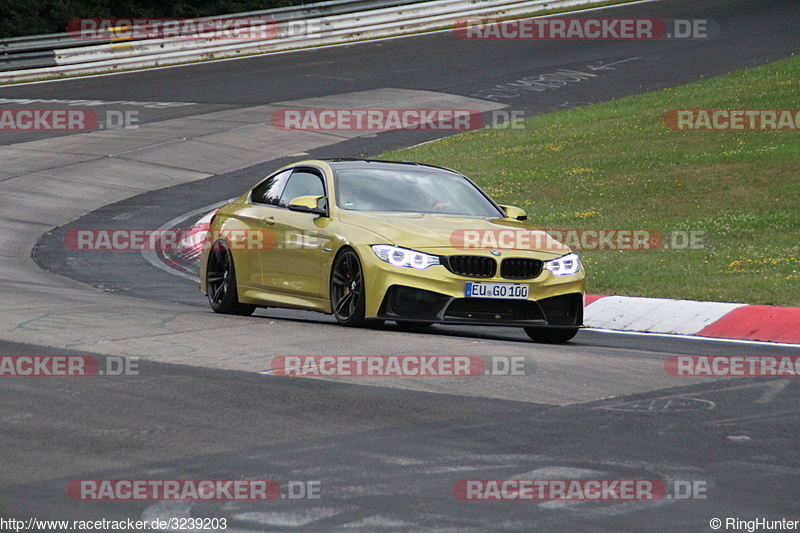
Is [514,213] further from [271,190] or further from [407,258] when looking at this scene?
[271,190]

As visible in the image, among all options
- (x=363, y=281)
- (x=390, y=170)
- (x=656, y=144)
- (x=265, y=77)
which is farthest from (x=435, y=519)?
(x=265, y=77)

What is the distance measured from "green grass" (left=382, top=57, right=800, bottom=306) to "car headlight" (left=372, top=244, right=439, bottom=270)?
13.6 feet

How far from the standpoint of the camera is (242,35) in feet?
130

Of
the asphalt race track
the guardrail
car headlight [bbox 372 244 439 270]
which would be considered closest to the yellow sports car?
car headlight [bbox 372 244 439 270]

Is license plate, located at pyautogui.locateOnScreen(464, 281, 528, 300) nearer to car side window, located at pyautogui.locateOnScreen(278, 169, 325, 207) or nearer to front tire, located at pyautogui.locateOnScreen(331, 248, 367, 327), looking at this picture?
front tire, located at pyautogui.locateOnScreen(331, 248, 367, 327)

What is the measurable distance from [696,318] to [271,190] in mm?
4301

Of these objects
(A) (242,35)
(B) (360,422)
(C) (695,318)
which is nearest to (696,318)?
(C) (695,318)

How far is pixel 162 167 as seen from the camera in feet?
82.0

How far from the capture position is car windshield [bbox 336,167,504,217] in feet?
34.5

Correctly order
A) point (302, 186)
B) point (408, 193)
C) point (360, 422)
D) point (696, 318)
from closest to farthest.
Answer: point (360, 422) < point (408, 193) < point (302, 186) < point (696, 318)

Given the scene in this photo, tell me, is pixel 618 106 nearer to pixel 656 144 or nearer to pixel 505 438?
pixel 656 144

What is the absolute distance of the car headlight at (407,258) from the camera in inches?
370

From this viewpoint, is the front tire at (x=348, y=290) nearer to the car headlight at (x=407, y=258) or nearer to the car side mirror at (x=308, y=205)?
the car headlight at (x=407, y=258)

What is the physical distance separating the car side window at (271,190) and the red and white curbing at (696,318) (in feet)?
11.2
